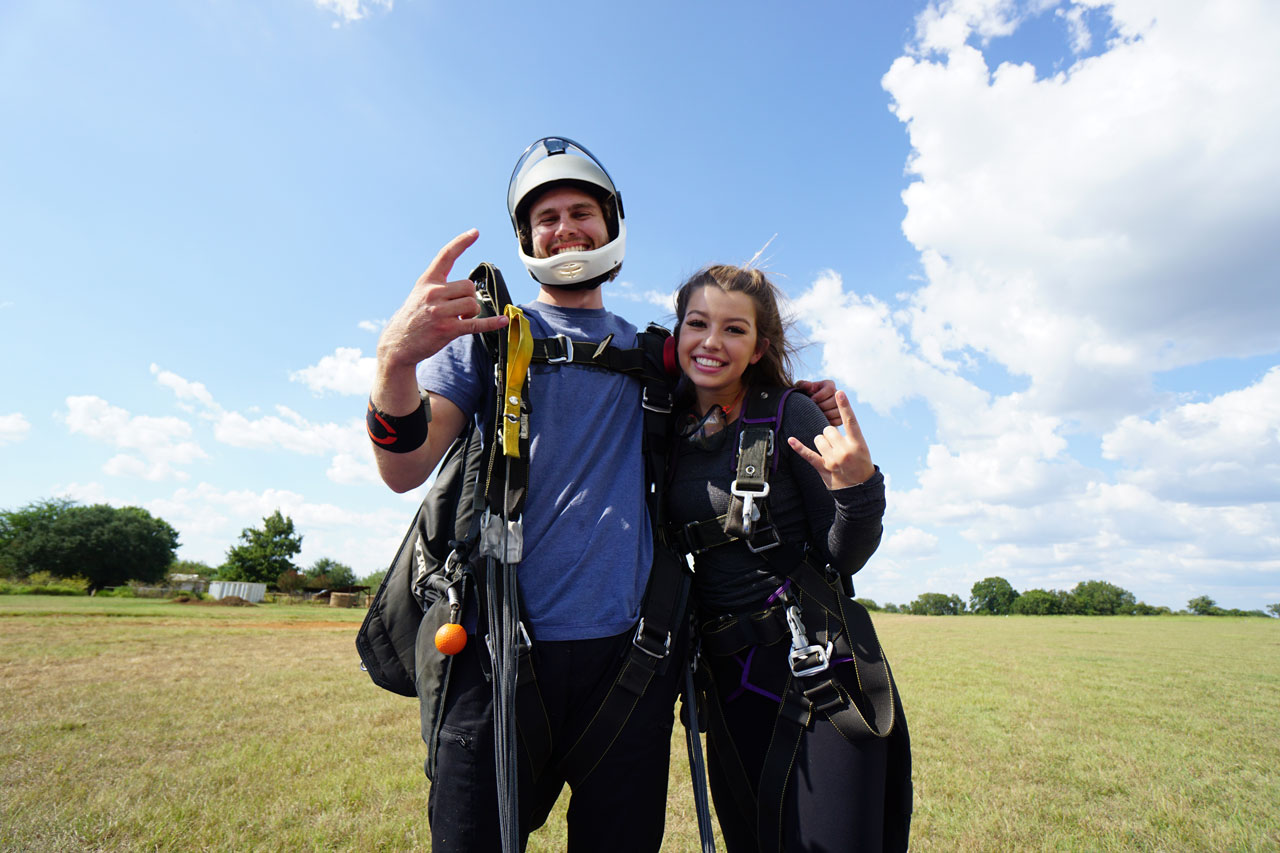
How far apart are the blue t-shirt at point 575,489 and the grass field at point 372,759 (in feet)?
10.5

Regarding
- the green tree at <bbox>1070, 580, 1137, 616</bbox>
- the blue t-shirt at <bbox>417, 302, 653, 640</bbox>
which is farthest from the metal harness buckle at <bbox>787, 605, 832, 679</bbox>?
the green tree at <bbox>1070, 580, 1137, 616</bbox>

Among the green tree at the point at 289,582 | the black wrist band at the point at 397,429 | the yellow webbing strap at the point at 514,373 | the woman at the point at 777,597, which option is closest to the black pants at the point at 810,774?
the woman at the point at 777,597

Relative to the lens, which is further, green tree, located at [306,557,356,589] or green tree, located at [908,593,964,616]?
green tree, located at [908,593,964,616]

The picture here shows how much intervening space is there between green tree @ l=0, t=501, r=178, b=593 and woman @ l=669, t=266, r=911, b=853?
73056 mm

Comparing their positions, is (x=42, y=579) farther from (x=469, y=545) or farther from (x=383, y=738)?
(x=469, y=545)

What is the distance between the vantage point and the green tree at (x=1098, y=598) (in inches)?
3216

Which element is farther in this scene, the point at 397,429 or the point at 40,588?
the point at 40,588

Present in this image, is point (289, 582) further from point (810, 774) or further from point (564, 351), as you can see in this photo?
point (810, 774)

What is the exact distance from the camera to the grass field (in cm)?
449

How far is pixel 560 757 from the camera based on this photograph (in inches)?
85.6

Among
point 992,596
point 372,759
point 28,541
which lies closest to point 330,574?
point 28,541

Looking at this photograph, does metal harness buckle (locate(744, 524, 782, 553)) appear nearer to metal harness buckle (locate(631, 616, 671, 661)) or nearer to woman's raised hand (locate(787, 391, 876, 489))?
woman's raised hand (locate(787, 391, 876, 489))

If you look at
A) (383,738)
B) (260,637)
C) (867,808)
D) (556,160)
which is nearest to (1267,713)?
(867,808)

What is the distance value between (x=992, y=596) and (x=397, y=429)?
114 m
